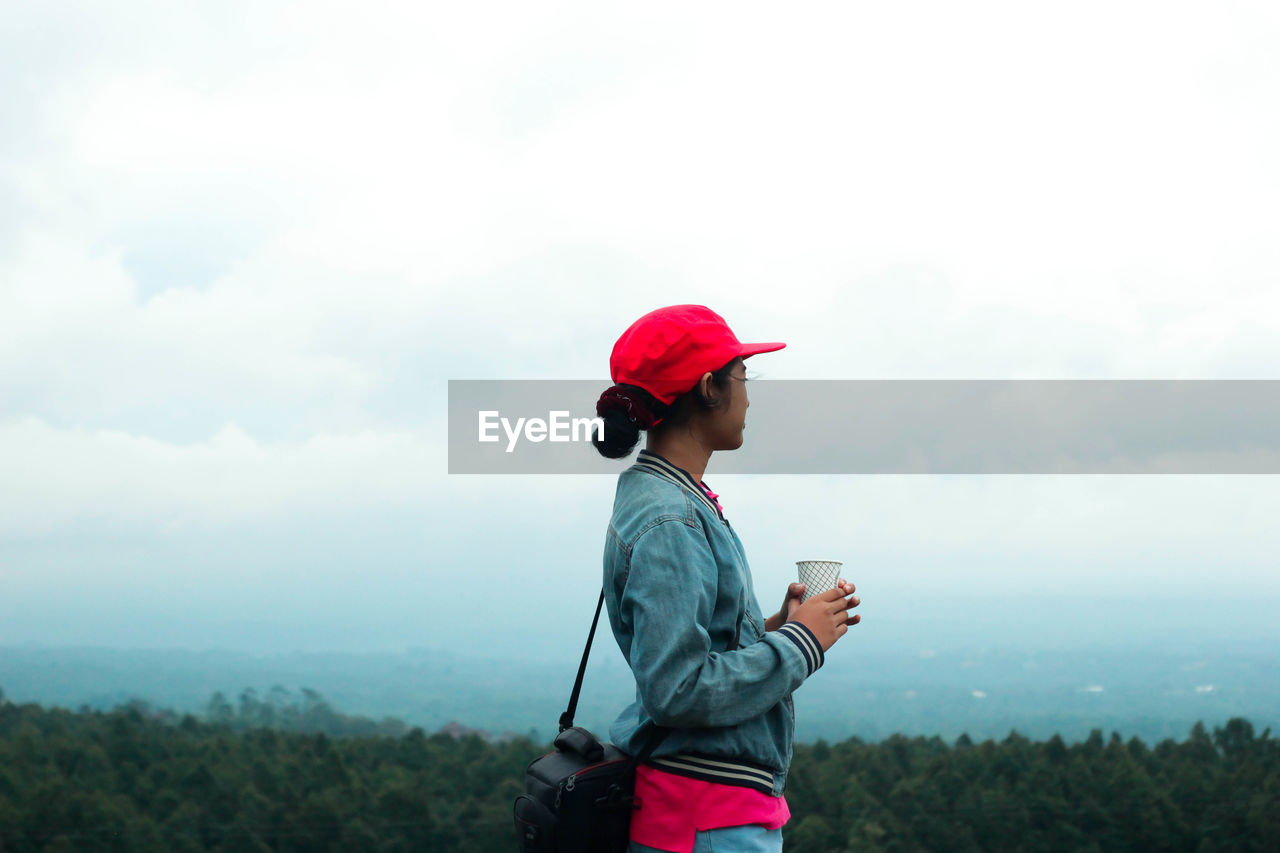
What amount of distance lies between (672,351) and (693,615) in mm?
455

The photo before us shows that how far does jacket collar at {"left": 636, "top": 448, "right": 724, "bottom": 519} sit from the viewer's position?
179 centimetres

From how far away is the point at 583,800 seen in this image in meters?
1.71

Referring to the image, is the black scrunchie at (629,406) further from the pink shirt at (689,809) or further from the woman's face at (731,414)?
the pink shirt at (689,809)

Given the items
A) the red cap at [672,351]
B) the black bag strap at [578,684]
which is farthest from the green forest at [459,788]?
the red cap at [672,351]

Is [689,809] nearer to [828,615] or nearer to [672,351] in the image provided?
[828,615]

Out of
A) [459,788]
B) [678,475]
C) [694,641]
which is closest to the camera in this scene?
[694,641]

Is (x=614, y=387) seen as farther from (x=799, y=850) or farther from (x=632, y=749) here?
(x=799, y=850)

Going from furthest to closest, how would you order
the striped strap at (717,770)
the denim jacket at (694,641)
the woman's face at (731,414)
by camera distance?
the woman's face at (731,414)
the striped strap at (717,770)
the denim jacket at (694,641)

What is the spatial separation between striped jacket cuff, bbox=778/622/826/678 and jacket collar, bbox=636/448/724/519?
0.75ft

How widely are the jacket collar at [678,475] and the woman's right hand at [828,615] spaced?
0.72 feet

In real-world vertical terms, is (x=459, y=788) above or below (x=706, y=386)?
below

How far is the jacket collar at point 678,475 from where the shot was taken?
5.86 ft

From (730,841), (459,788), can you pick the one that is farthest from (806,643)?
(459,788)

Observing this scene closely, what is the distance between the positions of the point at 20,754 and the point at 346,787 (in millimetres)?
1939
